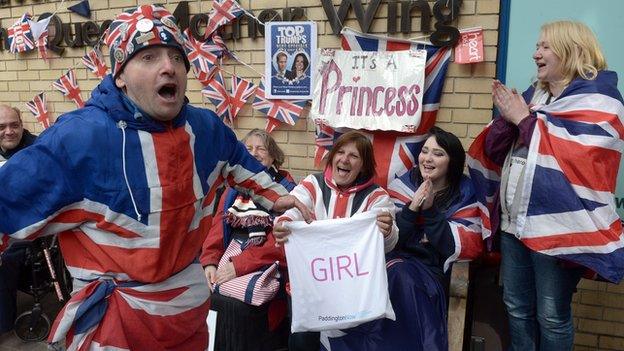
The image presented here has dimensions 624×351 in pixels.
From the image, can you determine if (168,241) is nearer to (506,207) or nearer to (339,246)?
(339,246)

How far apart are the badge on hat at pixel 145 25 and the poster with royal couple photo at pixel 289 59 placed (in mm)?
1859

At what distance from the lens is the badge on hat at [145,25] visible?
170 centimetres

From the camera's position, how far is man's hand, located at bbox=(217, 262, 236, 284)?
284cm

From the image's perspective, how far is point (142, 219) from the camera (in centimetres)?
171

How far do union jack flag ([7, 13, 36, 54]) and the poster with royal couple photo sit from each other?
234 cm

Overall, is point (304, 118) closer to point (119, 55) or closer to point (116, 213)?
point (119, 55)

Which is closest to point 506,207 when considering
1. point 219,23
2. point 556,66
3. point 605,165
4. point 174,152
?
point 605,165

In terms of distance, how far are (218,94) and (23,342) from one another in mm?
2231

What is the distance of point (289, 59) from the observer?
3539 mm

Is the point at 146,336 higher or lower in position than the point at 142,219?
lower

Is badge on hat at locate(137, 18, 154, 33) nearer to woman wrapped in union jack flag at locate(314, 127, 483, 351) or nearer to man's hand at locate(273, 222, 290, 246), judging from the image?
man's hand at locate(273, 222, 290, 246)

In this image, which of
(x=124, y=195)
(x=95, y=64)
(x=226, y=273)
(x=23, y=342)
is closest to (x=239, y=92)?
(x=95, y=64)

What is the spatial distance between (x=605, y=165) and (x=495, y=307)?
1.10m

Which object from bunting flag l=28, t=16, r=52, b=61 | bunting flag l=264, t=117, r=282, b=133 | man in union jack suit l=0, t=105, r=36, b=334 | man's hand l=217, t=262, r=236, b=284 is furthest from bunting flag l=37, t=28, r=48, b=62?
man's hand l=217, t=262, r=236, b=284
